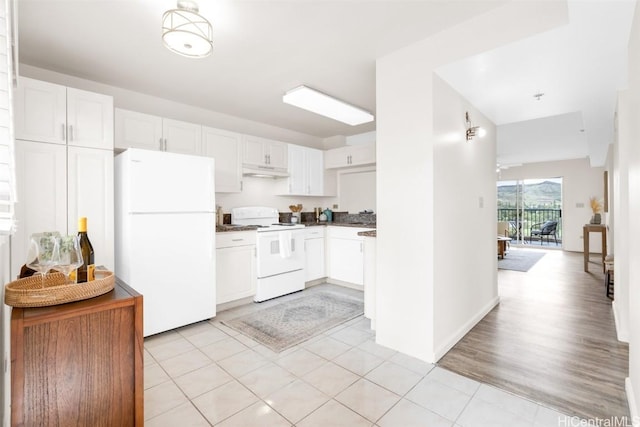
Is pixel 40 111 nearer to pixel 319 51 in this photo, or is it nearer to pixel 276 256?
pixel 319 51

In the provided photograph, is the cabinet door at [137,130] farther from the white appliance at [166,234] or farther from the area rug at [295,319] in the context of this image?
the area rug at [295,319]

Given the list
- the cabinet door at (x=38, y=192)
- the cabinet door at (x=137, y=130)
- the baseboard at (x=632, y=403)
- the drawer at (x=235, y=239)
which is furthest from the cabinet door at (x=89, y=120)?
the baseboard at (x=632, y=403)

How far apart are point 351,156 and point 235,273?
249 centimetres

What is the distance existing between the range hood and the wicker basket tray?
9.34 ft

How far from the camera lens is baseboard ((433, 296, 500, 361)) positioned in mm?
2357

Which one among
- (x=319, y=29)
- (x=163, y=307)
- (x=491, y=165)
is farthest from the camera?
(x=491, y=165)

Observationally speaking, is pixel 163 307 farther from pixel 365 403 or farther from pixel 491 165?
pixel 491 165

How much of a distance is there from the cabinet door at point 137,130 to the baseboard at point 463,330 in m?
3.28

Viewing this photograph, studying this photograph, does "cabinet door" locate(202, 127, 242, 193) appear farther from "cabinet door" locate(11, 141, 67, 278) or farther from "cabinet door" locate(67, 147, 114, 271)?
"cabinet door" locate(11, 141, 67, 278)

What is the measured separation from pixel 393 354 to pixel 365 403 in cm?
67

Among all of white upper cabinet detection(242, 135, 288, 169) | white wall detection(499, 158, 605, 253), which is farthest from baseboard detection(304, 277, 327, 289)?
white wall detection(499, 158, 605, 253)

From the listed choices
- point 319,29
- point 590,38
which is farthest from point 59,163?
point 590,38

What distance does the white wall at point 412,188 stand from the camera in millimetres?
Result: 2246

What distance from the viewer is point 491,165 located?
347cm
